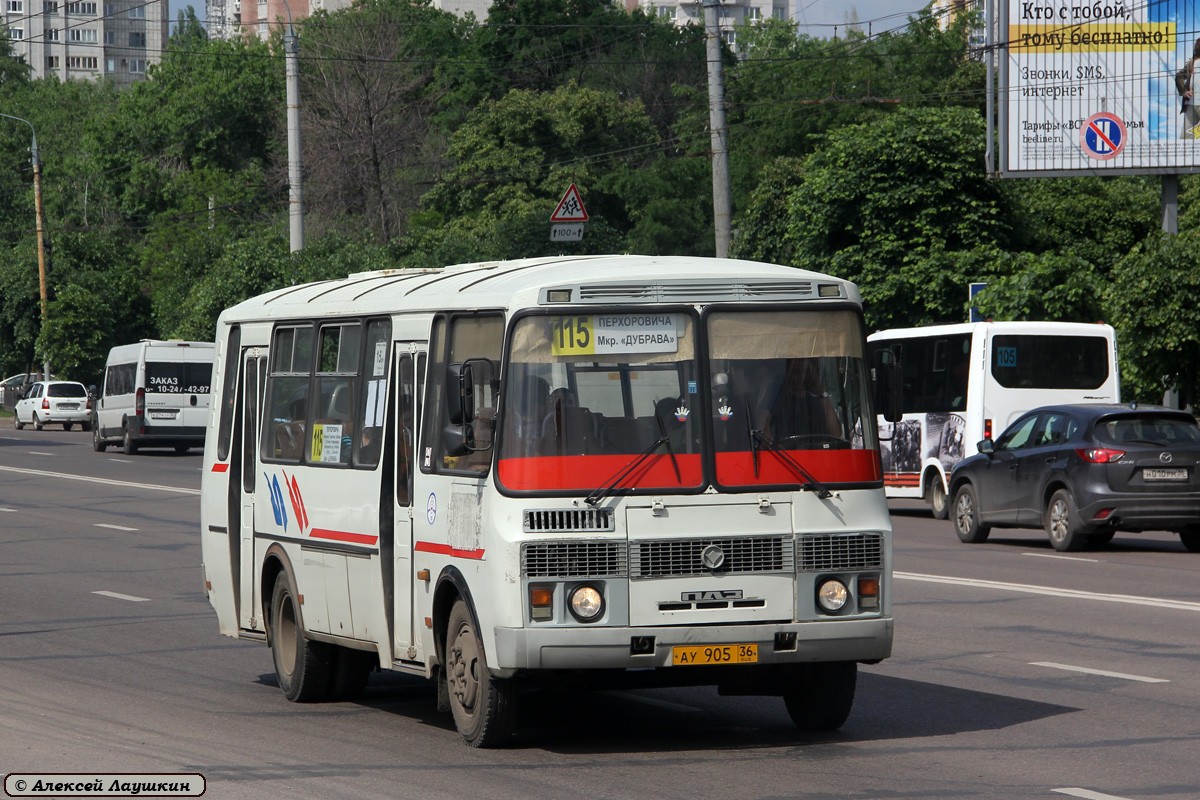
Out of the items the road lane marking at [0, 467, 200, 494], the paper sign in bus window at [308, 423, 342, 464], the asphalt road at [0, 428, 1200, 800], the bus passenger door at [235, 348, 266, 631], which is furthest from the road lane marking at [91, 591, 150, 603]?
the road lane marking at [0, 467, 200, 494]

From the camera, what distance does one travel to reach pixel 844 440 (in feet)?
26.7

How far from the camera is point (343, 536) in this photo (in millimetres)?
9320

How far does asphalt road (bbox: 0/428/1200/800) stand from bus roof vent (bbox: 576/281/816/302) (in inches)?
83.7

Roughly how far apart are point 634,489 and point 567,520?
34 centimetres

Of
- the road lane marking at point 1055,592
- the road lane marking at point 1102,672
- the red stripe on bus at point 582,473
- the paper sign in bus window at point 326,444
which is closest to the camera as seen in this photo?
the red stripe on bus at point 582,473

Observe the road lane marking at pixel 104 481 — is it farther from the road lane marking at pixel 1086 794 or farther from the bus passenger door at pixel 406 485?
the road lane marking at pixel 1086 794

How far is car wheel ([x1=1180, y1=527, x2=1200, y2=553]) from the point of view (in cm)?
1875

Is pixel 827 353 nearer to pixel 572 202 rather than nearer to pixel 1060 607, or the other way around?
pixel 1060 607

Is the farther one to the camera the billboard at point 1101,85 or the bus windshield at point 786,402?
the billboard at point 1101,85

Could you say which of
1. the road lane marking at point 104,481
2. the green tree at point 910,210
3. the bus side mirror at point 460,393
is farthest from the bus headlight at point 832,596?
the green tree at point 910,210

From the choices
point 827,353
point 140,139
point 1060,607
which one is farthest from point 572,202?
point 140,139

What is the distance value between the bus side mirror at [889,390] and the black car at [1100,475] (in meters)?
10.4

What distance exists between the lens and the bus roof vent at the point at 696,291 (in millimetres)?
7996

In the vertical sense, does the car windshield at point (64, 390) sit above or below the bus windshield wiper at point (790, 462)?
below
